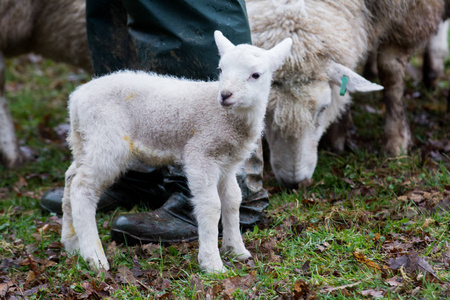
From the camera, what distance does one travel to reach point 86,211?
9.14 ft

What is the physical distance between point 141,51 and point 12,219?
1547 mm

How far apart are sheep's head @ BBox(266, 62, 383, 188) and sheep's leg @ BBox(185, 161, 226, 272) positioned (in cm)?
130

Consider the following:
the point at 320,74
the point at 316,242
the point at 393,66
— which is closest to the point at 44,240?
the point at 316,242

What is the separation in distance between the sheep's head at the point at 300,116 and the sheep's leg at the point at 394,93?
96 cm

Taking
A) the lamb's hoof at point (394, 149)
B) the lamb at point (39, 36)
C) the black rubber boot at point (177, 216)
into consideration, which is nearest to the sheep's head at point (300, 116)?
the black rubber boot at point (177, 216)

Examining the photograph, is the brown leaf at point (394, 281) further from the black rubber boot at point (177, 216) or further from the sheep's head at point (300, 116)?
the sheep's head at point (300, 116)

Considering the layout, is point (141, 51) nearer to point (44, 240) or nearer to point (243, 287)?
point (44, 240)

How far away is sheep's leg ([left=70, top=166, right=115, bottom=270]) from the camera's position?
2783mm

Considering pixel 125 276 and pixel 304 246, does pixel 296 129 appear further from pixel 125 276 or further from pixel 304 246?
pixel 125 276

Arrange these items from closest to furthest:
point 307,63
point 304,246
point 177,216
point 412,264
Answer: point 412,264, point 304,246, point 177,216, point 307,63

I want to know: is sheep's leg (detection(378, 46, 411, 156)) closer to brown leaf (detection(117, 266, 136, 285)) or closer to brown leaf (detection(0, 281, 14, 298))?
brown leaf (detection(117, 266, 136, 285))

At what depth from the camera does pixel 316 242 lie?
295 cm

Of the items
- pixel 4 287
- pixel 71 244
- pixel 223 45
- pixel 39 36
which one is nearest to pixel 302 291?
pixel 223 45

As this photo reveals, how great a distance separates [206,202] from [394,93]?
9.44 ft
